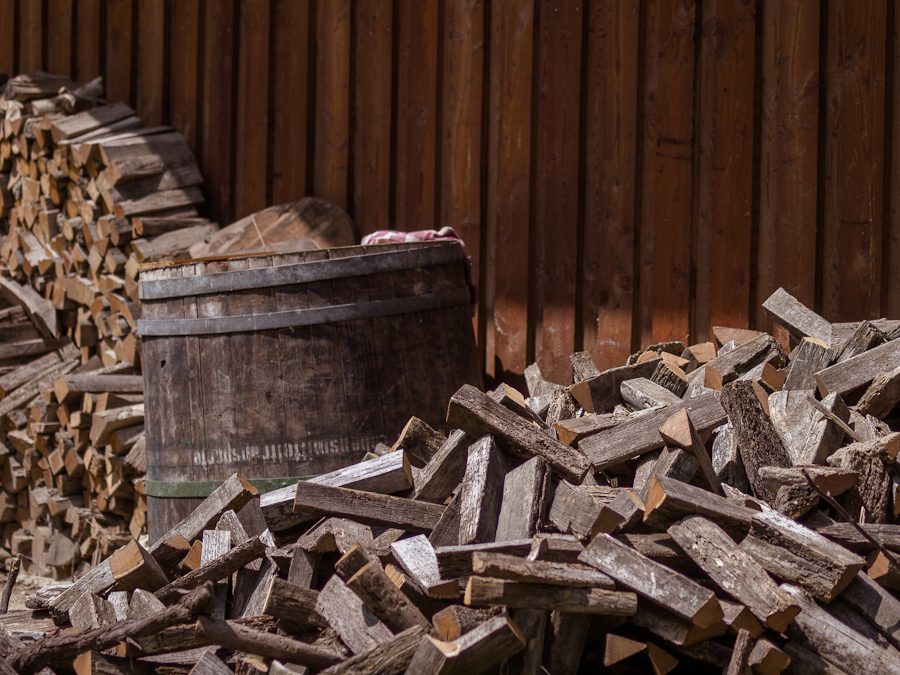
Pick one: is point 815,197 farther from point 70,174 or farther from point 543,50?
point 70,174

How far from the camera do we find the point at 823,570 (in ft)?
5.83

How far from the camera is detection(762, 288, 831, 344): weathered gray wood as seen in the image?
2.93 meters

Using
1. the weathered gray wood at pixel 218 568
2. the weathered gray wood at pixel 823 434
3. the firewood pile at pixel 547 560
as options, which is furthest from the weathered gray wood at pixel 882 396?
the weathered gray wood at pixel 218 568

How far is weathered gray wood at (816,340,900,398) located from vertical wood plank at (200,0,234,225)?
360 centimetres

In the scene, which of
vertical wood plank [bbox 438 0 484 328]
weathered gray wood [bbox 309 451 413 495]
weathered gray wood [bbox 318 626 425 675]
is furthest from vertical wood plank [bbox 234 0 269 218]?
weathered gray wood [bbox 318 626 425 675]

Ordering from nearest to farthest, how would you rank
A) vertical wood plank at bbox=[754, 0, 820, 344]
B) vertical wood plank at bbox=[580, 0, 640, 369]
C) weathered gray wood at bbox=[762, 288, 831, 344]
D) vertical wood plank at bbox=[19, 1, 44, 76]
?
weathered gray wood at bbox=[762, 288, 831, 344], vertical wood plank at bbox=[754, 0, 820, 344], vertical wood plank at bbox=[580, 0, 640, 369], vertical wood plank at bbox=[19, 1, 44, 76]

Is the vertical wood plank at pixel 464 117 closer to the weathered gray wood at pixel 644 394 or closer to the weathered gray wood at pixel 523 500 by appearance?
the weathered gray wood at pixel 644 394

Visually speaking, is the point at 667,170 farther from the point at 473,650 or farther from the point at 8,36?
the point at 8,36

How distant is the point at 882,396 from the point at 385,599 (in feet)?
4.96

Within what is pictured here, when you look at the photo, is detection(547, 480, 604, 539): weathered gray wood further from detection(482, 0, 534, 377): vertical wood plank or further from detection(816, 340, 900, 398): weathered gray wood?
detection(482, 0, 534, 377): vertical wood plank

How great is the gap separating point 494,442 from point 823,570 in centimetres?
80

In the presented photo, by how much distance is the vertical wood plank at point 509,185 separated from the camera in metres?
3.90

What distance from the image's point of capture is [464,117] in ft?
13.5

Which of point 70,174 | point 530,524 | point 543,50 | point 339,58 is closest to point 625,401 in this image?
point 530,524
